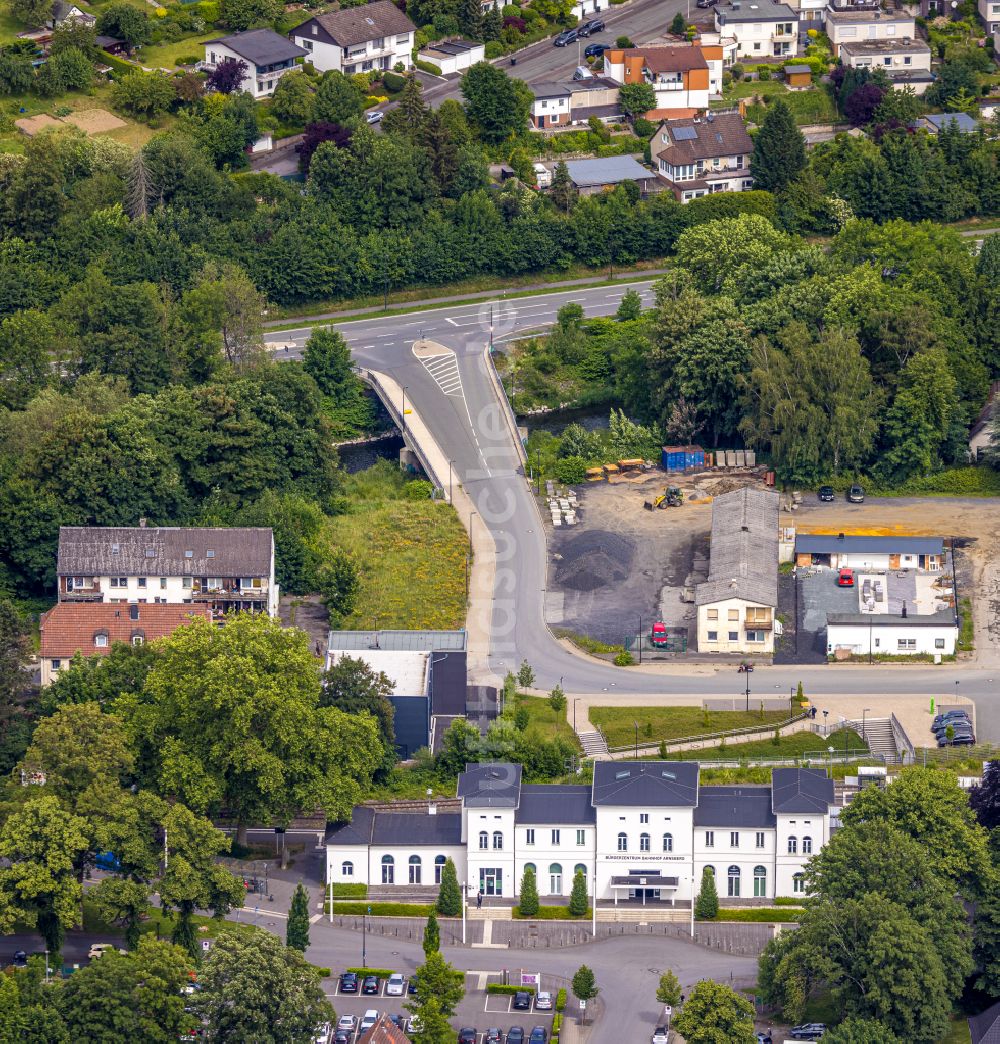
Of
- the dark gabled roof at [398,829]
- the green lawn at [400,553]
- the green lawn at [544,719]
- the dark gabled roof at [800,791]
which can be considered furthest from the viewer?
the green lawn at [400,553]

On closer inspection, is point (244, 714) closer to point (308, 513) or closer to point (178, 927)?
point (178, 927)

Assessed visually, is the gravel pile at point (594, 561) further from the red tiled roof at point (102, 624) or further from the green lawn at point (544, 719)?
the red tiled roof at point (102, 624)

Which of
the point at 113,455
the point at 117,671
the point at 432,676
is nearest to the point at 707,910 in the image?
the point at 432,676

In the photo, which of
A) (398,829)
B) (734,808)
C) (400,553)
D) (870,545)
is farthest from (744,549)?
(398,829)

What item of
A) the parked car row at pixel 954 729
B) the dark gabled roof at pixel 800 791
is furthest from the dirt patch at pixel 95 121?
the dark gabled roof at pixel 800 791

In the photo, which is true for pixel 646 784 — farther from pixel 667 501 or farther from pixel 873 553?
pixel 667 501

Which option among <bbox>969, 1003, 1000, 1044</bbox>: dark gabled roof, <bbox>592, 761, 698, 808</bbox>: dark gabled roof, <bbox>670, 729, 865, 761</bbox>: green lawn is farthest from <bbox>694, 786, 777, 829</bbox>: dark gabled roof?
<bbox>969, 1003, 1000, 1044</bbox>: dark gabled roof
